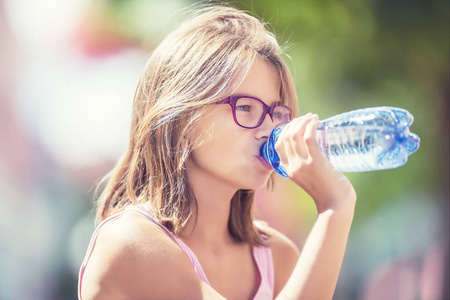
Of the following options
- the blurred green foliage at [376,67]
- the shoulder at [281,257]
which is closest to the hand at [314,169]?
the shoulder at [281,257]

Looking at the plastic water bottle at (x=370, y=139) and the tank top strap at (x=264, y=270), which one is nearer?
the plastic water bottle at (x=370, y=139)

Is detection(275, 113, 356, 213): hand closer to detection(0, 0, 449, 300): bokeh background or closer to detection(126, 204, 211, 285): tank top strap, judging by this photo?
detection(126, 204, 211, 285): tank top strap

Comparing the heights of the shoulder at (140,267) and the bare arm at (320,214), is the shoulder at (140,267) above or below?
below

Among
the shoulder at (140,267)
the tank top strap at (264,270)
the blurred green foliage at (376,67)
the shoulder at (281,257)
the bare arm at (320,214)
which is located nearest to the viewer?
the bare arm at (320,214)

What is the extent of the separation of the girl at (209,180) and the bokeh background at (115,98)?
2050 millimetres

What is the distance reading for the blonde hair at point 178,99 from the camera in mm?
1574

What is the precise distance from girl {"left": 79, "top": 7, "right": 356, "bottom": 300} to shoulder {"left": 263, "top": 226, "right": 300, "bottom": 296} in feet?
0.15

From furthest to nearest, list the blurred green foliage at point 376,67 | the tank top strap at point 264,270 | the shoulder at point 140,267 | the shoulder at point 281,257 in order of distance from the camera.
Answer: the blurred green foliage at point 376,67 < the shoulder at point 281,257 < the tank top strap at point 264,270 < the shoulder at point 140,267

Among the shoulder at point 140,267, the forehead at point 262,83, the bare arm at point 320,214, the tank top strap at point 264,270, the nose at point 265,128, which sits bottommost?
the tank top strap at point 264,270

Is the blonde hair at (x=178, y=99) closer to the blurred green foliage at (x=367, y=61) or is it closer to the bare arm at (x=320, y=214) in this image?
the bare arm at (x=320, y=214)

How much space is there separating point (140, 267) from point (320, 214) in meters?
0.50

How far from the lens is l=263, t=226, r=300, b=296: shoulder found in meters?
1.92

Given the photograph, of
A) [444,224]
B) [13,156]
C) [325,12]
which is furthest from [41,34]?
[444,224]

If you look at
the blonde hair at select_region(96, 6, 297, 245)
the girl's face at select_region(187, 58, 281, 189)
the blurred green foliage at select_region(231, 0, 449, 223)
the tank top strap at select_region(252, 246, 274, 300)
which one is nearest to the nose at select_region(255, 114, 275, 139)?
the girl's face at select_region(187, 58, 281, 189)
